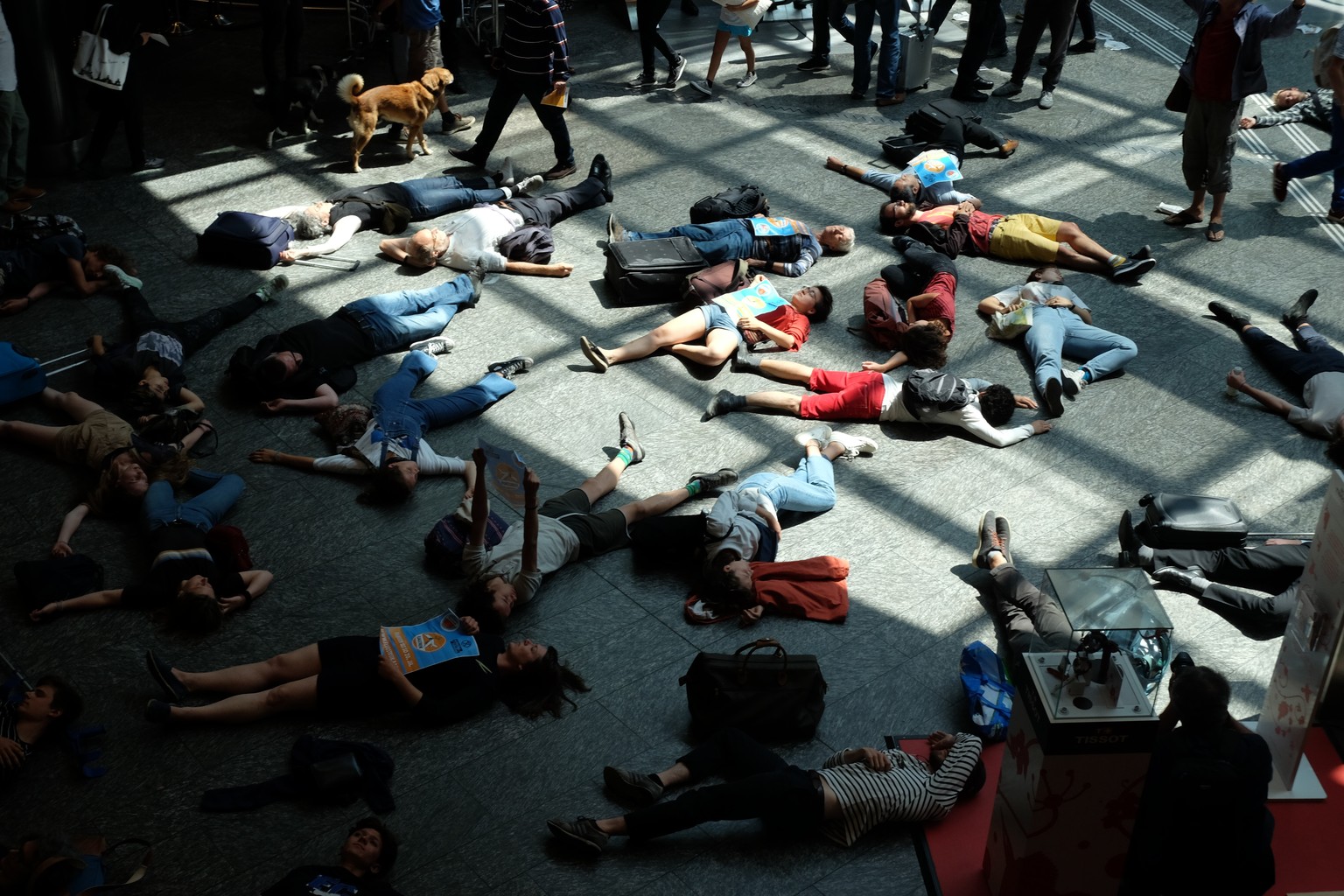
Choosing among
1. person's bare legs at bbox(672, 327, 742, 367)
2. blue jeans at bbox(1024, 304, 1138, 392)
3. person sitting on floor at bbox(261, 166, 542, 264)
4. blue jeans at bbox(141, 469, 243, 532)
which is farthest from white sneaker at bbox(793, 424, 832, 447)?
person sitting on floor at bbox(261, 166, 542, 264)

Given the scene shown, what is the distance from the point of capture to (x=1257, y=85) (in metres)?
8.58

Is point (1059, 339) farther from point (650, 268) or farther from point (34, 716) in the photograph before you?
point (34, 716)

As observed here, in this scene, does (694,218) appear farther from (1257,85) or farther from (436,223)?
(1257,85)

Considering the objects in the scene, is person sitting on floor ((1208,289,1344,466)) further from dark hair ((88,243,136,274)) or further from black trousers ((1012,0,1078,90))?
dark hair ((88,243,136,274))

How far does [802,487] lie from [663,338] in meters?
1.74

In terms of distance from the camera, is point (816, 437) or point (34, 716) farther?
point (816, 437)

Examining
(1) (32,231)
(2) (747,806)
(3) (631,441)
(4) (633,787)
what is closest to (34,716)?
(4) (633,787)

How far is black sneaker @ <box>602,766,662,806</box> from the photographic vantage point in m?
5.07

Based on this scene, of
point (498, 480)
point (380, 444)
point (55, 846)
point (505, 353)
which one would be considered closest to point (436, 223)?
point (505, 353)

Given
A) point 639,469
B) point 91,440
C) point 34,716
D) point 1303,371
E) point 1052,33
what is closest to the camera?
point 34,716

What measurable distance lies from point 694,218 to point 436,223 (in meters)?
1.94

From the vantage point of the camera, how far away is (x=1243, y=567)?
618 cm

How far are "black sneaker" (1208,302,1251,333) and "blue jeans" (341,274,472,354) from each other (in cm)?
497

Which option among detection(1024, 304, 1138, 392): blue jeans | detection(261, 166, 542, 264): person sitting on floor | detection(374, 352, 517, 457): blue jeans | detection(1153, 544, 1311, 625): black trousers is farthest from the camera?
detection(261, 166, 542, 264): person sitting on floor
